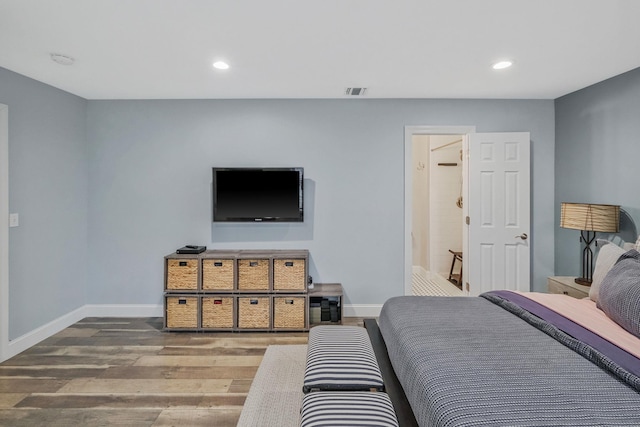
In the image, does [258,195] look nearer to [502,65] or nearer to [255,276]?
[255,276]

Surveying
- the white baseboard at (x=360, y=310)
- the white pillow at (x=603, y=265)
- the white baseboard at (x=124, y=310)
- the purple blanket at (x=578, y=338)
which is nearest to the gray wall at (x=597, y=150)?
the white pillow at (x=603, y=265)

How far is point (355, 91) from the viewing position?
12.0 ft

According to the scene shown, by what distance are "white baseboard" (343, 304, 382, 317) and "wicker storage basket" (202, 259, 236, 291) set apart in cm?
134

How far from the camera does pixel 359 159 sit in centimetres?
400

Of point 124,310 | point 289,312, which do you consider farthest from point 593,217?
point 124,310

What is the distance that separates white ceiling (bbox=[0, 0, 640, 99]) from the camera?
2.07m

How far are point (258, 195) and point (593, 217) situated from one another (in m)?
3.19

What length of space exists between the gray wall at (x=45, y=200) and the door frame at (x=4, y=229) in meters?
0.05

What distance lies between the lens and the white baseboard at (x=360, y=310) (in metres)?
4.02

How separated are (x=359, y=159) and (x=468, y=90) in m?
1.33

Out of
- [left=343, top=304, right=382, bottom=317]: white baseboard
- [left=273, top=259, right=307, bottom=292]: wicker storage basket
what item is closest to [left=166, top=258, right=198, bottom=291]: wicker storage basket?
[left=273, top=259, right=307, bottom=292]: wicker storage basket

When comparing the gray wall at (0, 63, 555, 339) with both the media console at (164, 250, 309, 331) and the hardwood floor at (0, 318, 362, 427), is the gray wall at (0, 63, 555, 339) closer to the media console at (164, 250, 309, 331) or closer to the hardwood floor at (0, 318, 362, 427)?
the media console at (164, 250, 309, 331)

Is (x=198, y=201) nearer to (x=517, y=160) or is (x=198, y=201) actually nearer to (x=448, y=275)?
(x=517, y=160)

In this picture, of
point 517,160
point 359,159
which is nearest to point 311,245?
point 359,159
